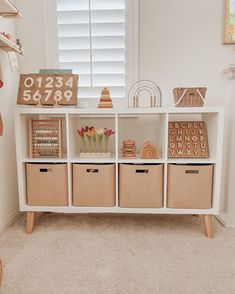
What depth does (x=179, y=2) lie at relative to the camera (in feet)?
5.77

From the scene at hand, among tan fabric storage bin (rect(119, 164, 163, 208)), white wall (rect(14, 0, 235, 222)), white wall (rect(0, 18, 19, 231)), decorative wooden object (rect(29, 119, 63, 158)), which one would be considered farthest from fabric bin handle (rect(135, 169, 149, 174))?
white wall (rect(0, 18, 19, 231))

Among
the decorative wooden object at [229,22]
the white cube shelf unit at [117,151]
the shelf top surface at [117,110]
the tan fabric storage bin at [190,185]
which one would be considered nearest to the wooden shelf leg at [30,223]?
the white cube shelf unit at [117,151]

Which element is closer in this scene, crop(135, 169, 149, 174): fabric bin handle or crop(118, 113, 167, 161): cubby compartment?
crop(135, 169, 149, 174): fabric bin handle

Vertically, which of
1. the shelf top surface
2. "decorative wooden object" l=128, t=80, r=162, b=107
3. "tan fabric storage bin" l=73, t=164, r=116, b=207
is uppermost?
"decorative wooden object" l=128, t=80, r=162, b=107

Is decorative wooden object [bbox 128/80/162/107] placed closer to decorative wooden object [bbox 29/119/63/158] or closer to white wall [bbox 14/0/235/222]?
white wall [bbox 14/0/235/222]

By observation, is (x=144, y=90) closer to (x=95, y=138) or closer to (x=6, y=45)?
(x=95, y=138)

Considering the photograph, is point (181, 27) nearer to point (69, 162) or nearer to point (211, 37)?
point (211, 37)

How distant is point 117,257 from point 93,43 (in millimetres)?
1480

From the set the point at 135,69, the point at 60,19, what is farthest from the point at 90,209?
the point at 60,19

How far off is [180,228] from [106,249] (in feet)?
1.84

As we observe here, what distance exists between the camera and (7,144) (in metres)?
1.69

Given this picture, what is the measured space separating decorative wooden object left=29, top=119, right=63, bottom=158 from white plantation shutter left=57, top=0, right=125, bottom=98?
434mm

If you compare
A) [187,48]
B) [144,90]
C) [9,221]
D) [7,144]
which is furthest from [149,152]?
[9,221]

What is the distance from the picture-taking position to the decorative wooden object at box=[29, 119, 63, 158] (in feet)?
5.21
